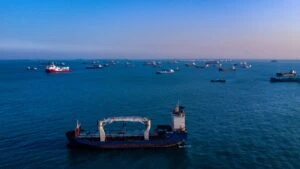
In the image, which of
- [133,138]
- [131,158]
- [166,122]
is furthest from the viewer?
[166,122]

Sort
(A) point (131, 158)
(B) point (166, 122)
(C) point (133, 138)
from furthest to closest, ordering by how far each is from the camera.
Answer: (B) point (166, 122) → (C) point (133, 138) → (A) point (131, 158)

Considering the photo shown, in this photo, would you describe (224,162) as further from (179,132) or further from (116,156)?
(116,156)

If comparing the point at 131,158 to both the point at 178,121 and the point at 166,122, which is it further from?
the point at 166,122

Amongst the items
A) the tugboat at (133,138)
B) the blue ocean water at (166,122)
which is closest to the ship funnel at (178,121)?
the tugboat at (133,138)

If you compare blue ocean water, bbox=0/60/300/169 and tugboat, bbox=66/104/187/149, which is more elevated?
tugboat, bbox=66/104/187/149

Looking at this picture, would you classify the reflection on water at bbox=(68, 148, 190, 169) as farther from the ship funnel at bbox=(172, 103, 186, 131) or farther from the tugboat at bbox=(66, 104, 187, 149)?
the ship funnel at bbox=(172, 103, 186, 131)

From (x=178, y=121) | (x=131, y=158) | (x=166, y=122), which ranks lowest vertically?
(x=131, y=158)

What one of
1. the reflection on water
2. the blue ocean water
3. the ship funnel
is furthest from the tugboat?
the blue ocean water

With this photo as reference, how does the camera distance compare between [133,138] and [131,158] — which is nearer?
[131,158]

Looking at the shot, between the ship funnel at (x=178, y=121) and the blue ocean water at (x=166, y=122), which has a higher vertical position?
the ship funnel at (x=178, y=121)

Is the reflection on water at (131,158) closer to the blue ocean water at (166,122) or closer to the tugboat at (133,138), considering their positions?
the blue ocean water at (166,122)

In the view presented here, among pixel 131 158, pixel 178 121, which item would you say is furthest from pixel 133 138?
pixel 178 121
